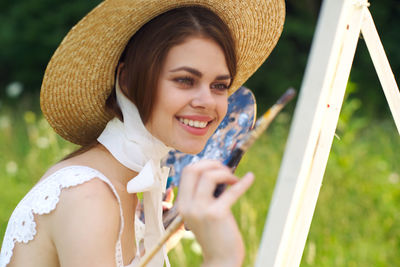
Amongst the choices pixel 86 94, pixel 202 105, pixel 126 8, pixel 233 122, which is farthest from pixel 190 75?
pixel 233 122

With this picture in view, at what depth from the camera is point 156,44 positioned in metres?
1.47

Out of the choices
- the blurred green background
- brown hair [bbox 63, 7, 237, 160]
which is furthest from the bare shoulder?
the blurred green background

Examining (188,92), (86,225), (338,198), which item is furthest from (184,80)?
(338,198)

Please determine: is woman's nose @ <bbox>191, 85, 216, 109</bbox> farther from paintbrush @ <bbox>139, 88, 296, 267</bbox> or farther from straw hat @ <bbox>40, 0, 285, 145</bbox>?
paintbrush @ <bbox>139, 88, 296, 267</bbox>

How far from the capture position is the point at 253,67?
1.93 metres

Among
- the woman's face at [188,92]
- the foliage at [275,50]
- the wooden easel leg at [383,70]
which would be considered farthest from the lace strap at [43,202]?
the foliage at [275,50]

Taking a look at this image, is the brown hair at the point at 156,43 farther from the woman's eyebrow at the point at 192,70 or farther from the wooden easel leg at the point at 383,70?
the wooden easel leg at the point at 383,70

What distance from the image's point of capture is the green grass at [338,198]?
282 centimetres

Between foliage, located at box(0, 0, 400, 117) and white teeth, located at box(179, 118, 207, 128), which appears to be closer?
white teeth, located at box(179, 118, 207, 128)

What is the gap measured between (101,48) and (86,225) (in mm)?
521

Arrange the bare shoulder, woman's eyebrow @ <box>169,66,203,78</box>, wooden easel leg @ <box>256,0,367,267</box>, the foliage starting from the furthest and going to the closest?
the foliage → woman's eyebrow @ <box>169,66,203,78</box> → the bare shoulder → wooden easel leg @ <box>256,0,367,267</box>

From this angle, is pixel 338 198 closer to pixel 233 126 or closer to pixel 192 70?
pixel 233 126

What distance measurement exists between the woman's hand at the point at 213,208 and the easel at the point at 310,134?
2.2 inches

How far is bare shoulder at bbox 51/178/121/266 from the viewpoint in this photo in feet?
4.22
